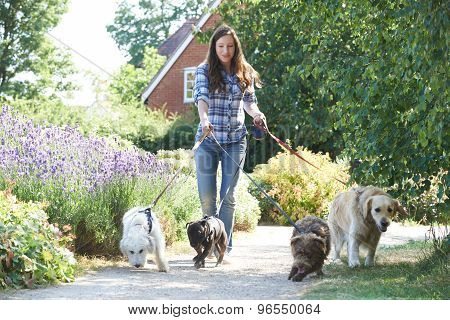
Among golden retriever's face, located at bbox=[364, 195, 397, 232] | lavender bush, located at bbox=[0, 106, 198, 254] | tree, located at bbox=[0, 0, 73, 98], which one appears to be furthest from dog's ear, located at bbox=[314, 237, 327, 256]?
tree, located at bbox=[0, 0, 73, 98]

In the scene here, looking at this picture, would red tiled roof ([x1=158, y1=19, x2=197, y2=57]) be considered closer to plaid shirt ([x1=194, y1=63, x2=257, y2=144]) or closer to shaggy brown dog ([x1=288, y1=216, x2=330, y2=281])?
plaid shirt ([x1=194, y1=63, x2=257, y2=144])

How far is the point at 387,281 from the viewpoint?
22.4ft

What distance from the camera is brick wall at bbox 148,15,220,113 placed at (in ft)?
97.6

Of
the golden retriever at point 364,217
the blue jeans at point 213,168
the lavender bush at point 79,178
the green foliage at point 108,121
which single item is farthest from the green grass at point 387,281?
the green foliage at point 108,121

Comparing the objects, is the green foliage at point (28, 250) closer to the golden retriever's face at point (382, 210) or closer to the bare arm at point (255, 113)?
the bare arm at point (255, 113)

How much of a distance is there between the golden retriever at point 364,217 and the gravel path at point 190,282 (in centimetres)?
76

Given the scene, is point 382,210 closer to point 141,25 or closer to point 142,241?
point 142,241

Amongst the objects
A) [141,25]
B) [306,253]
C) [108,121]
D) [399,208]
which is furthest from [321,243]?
[141,25]

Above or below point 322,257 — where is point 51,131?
above

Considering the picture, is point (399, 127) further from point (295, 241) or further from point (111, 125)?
point (111, 125)

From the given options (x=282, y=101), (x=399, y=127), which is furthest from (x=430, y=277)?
(x=282, y=101)

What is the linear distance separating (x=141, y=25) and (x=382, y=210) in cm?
4851

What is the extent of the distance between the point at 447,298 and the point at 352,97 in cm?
249

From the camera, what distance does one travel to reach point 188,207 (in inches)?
415
